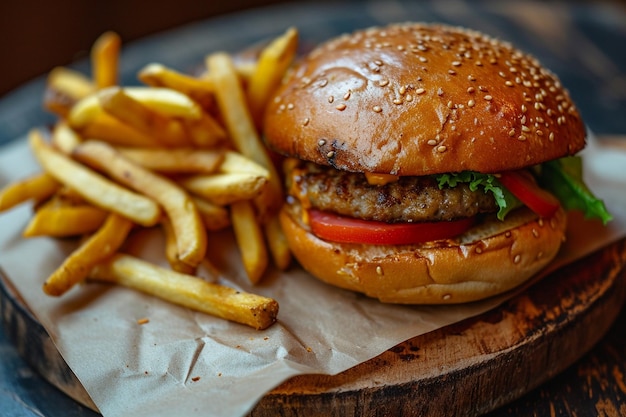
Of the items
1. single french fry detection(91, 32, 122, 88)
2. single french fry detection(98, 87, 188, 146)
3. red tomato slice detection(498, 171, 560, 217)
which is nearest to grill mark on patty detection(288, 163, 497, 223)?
red tomato slice detection(498, 171, 560, 217)

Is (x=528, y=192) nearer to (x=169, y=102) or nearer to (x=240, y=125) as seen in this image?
(x=240, y=125)

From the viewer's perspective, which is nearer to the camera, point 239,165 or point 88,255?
point 88,255

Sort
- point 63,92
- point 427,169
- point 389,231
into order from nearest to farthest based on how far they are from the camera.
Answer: point 427,169 < point 389,231 < point 63,92

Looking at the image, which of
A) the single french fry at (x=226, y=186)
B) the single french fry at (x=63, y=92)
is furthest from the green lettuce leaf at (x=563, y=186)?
the single french fry at (x=63, y=92)

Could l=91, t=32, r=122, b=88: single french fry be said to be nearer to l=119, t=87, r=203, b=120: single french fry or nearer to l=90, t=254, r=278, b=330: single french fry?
l=119, t=87, r=203, b=120: single french fry

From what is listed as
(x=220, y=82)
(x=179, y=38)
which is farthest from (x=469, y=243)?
(x=179, y=38)

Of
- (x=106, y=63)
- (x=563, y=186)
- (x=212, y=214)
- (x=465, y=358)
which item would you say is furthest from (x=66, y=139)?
(x=563, y=186)

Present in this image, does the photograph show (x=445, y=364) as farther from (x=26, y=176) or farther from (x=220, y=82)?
(x=26, y=176)
